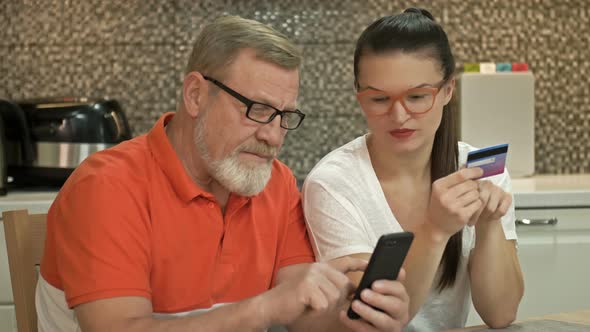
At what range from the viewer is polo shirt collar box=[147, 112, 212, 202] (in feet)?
4.35

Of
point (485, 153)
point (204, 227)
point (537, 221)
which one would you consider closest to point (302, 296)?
point (204, 227)

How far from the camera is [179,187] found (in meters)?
1.33

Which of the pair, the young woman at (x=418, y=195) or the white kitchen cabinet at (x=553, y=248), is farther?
the white kitchen cabinet at (x=553, y=248)

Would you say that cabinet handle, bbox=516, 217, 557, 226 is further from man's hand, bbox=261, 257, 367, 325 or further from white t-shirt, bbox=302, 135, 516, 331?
man's hand, bbox=261, 257, 367, 325

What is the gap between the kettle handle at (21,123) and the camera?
2334 mm

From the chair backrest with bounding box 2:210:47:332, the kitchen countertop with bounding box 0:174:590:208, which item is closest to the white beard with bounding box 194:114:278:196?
the chair backrest with bounding box 2:210:47:332

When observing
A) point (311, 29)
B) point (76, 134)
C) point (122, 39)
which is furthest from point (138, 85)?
point (311, 29)

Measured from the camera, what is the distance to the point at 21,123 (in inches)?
92.7

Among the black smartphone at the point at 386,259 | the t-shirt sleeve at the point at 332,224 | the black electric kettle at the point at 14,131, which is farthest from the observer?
the black electric kettle at the point at 14,131

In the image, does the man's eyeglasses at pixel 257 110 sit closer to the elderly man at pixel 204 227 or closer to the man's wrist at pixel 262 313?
the elderly man at pixel 204 227

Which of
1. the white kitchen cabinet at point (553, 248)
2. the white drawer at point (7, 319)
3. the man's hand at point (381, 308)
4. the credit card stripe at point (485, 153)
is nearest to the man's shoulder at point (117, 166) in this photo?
the man's hand at point (381, 308)

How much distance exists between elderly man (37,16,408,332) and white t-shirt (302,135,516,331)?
7cm

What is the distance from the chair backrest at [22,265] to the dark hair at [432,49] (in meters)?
0.68

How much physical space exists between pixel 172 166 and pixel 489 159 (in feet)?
1.75
